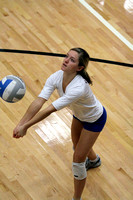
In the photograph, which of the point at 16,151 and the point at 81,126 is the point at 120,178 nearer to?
the point at 81,126

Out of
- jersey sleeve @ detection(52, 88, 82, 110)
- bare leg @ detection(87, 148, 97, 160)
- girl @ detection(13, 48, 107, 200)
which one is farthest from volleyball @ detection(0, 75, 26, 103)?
bare leg @ detection(87, 148, 97, 160)

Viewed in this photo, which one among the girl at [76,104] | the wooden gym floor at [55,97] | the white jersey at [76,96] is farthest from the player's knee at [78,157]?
the wooden gym floor at [55,97]

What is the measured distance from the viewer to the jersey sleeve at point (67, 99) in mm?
2723

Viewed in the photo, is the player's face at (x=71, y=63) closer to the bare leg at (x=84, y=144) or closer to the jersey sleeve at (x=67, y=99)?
the jersey sleeve at (x=67, y=99)

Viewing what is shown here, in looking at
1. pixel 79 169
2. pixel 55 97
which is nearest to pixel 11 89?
pixel 79 169

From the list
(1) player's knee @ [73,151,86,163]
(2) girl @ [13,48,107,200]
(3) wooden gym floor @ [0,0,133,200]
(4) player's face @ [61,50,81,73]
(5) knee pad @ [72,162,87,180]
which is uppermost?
(4) player's face @ [61,50,81,73]

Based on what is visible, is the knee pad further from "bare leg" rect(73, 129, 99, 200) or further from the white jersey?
the white jersey

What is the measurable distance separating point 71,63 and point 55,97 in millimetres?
1419

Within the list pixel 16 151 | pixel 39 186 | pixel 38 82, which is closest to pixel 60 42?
pixel 38 82

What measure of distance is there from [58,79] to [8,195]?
1089mm

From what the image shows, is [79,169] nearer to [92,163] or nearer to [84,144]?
[84,144]

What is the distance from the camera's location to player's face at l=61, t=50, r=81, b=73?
2.80 metres

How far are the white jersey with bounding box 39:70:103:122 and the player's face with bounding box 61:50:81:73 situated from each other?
7 centimetres

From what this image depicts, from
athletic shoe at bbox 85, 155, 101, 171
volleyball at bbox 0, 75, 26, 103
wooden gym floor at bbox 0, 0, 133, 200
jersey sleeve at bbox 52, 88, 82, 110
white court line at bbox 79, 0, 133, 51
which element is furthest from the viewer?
white court line at bbox 79, 0, 133, 51
